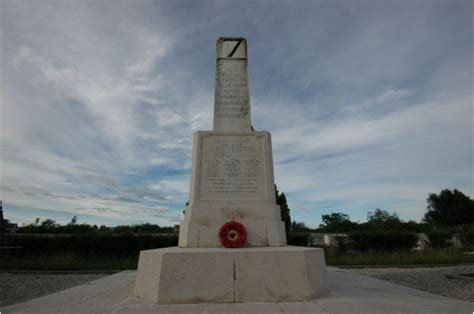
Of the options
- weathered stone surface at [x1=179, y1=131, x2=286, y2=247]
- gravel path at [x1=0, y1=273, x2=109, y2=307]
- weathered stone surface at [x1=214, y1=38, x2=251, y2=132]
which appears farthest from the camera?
gravel path at [x1=0, y1=273, x2=109, y2=307]

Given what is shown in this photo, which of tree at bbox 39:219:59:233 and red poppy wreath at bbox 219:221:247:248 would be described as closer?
red poppy wreath at bbox 219:221:247:248

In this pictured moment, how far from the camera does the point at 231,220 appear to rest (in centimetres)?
499

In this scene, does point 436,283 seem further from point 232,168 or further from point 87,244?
point 87,244

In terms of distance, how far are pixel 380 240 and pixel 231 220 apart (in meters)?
15.8

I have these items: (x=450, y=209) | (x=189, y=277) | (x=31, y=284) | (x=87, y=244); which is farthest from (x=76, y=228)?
(x=450, y=209)

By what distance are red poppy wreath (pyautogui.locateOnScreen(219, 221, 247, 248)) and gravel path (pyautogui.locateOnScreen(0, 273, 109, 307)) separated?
5180 mm

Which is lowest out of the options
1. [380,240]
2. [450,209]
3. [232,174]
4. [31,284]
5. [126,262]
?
[31,284]

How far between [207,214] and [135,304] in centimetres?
183

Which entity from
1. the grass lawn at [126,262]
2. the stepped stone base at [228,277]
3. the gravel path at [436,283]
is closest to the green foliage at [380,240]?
the grass lawn at [126,262]

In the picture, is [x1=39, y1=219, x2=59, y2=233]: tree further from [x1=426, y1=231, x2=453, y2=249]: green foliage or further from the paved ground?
[x1=426, y1=231, x2=453, y2=249]: green foliage

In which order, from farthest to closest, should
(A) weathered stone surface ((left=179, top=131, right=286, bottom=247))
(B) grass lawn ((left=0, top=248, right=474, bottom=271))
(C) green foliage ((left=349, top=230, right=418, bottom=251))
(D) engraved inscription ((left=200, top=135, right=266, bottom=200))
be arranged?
(C) green foliage ((left=349, top=230, right=418, bottom=251)) → (B) grass lawn ((left=0, top=248, right=474, bottom=271)) → (D) engraved inscription ((left=200, top=135, right=266, bottom=200)) → (A) weathered stone surface ((left=179, top=131, right=286, bottom=247))

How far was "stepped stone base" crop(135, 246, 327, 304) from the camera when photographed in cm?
360

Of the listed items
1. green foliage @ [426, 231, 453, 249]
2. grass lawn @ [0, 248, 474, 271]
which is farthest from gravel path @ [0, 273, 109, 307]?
green foliage @ [426, 231, 453, 249]

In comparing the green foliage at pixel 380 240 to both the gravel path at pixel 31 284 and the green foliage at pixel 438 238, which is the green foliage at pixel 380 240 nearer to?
the green foliage at pixel 438 238
